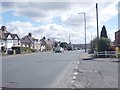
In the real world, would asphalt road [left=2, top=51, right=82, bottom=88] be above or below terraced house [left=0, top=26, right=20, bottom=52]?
below

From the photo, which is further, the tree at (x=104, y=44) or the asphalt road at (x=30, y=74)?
the tree at (x=104, y=44)

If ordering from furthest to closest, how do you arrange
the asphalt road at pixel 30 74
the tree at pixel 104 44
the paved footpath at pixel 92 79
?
the tree at pixel 104 44
the asphalt road at pixel 30 74
the paved footpath at pixel 92 79

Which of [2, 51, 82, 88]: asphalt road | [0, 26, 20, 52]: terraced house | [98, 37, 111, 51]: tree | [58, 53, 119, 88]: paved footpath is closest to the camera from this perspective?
[58, 53, 119, 88]: paved footpath

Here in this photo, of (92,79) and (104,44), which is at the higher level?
(104,44)

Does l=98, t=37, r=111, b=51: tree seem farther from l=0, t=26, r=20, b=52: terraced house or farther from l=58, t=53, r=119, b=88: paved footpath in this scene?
l=0, t=26, r=20, b=52: terraced house

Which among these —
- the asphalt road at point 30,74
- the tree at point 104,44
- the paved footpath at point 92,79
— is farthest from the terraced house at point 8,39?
the paved footpath at point 92,79

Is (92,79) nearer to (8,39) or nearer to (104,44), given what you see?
(104,44)

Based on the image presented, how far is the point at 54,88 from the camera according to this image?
481 inches

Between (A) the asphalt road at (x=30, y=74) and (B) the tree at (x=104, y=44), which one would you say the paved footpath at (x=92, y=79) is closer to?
(A) the asphalt road at (x=30, y=74)

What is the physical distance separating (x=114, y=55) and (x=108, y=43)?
480cm

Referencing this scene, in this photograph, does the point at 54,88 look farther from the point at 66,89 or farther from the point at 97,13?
the point at 97,13

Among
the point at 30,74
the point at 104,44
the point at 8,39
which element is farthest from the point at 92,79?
the point at 8,39

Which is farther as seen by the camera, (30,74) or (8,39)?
(8,39)

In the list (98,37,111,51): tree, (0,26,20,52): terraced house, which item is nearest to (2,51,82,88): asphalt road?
(98,37,111,51): tree
